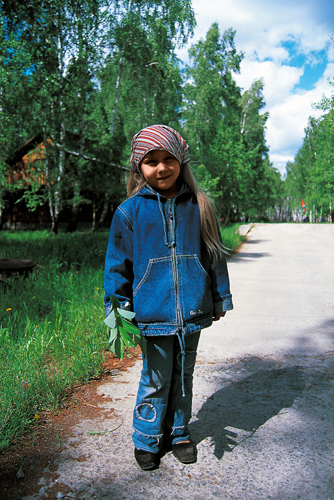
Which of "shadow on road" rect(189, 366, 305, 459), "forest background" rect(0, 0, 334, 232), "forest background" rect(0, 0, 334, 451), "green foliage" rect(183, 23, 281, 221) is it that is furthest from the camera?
"green foliage" rect(183, 23, 281, 221)

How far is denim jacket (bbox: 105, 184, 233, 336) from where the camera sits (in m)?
1.88

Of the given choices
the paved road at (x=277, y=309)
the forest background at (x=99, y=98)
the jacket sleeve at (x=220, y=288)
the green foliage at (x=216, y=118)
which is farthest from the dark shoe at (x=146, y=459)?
the green foliage at (x=216, y=118)

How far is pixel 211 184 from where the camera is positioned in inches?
636

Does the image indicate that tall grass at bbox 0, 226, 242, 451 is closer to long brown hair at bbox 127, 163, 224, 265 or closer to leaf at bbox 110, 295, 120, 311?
leaf at bbox 110, 295, 120, 311

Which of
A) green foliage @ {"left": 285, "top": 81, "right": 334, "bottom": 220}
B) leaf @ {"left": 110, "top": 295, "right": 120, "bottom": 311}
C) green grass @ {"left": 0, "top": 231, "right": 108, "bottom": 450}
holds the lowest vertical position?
green grass @ {"left": 0, "top": 231, "right": 108, "bottom": 450}

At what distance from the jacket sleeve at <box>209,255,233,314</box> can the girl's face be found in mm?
509

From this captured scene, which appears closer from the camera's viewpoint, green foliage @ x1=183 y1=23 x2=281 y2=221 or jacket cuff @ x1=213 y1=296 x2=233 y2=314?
jacket cuff @ x1=213 y1=296 x2=233 y2=314

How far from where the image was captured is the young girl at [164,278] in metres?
1.89

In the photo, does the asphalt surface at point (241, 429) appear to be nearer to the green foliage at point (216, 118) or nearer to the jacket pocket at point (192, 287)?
the jacket pocket at point (192, 287)

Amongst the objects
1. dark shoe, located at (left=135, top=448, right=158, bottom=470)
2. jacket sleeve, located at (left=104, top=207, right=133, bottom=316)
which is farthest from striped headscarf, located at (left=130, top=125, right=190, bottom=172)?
dark shoe, located at (left=135, top=448, right=158, bottom=470)

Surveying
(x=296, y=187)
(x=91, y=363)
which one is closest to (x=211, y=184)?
(x=91, y=363)

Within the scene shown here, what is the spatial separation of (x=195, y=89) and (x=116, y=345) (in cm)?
2143

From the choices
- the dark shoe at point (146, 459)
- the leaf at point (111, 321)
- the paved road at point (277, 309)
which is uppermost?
the leaf at point (111, 321)

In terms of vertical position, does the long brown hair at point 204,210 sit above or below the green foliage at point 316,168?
below
